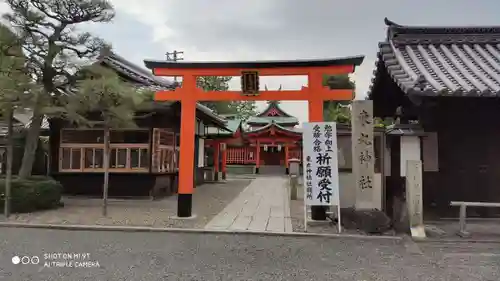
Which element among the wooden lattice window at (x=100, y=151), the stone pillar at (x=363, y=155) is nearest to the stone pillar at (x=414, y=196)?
the stone pillar at (x=363, y=155)

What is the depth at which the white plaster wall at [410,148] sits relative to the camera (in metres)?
8.11

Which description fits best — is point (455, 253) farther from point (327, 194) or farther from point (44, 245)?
point (44, 245)

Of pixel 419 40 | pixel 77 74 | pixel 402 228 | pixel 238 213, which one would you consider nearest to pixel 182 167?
pixel 238 213

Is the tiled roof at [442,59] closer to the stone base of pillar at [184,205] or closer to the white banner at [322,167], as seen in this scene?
the white banner at [322,167]

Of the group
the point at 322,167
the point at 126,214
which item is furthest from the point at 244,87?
the point at 126,214

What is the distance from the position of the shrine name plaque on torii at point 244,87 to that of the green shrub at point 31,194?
3.77m

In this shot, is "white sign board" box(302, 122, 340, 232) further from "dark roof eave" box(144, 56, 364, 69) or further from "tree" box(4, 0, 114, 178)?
"tree" box(4, 0, 114, 178)

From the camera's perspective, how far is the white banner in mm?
8492

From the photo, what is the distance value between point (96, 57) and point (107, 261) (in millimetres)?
7135

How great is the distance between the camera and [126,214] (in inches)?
402

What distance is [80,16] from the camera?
10.7 m

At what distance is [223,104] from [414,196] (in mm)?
45096

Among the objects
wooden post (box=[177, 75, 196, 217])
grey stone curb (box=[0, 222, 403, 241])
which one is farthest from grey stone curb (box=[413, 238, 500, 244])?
wooden post (box=[177, 75, 196, 217])

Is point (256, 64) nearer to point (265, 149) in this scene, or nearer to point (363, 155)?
point (363, 155)
